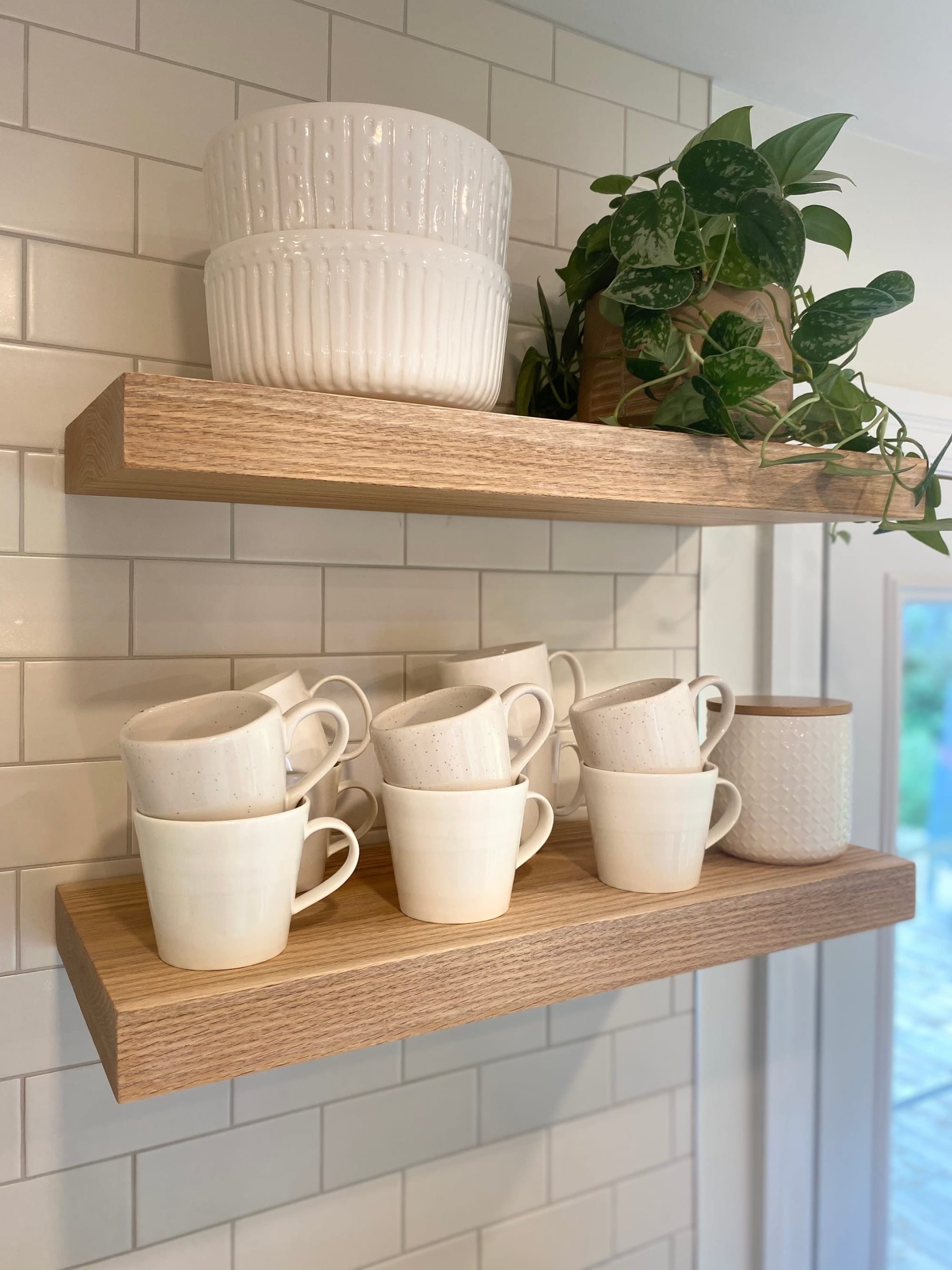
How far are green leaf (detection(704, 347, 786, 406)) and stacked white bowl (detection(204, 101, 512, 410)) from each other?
0.21 metres

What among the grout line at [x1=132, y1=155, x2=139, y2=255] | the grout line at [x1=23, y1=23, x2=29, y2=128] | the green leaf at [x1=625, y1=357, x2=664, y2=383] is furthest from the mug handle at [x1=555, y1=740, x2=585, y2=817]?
the grout line at [x1=23, y1=23, x2=29, y2=128]

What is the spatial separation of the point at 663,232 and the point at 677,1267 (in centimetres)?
117

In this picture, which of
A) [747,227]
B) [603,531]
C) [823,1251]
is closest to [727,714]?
[603,531]

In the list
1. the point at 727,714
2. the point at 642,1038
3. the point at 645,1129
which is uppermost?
the point at 727,714

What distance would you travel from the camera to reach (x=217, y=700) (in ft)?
2.30

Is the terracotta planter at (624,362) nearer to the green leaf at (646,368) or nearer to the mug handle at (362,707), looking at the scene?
the green leaf at (646,368)

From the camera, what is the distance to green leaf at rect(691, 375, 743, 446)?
755 millimetres

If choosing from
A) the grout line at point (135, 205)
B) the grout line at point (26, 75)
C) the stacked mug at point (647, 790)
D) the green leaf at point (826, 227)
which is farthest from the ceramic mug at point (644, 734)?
the grout line at point (26, 75)

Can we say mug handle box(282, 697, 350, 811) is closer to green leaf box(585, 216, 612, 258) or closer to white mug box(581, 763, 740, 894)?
white mug box(581, 763, 740, 894)

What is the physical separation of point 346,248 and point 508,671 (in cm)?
37

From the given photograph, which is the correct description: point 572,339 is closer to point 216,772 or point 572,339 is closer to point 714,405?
point 714,405

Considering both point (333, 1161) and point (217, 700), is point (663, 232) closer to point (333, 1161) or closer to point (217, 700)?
point (217, 700)

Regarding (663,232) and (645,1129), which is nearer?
(663,232)

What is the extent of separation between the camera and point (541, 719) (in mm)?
778
